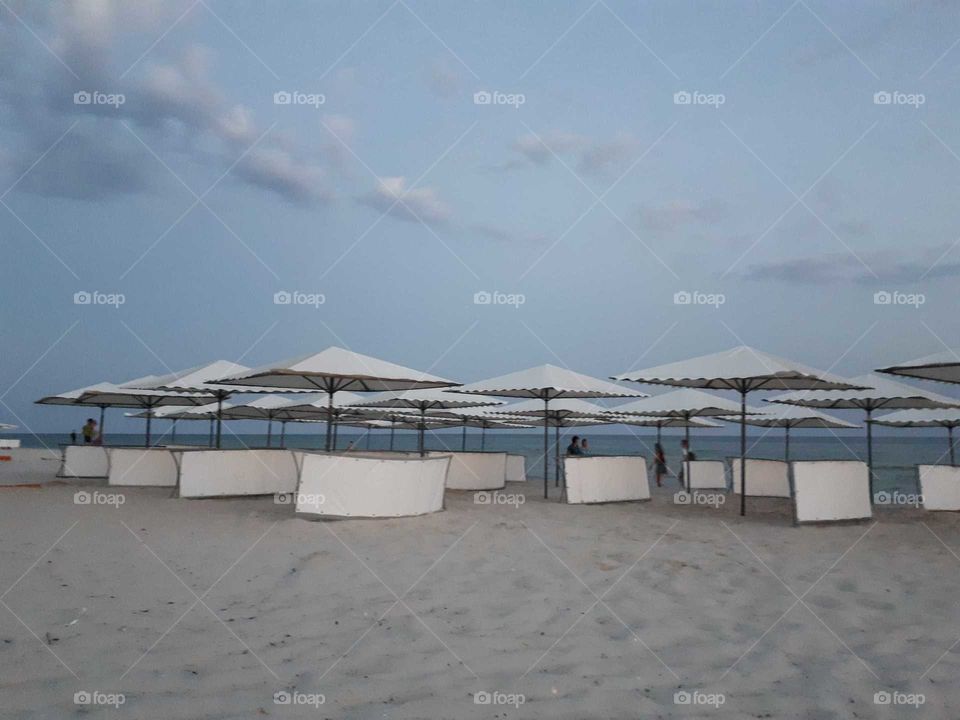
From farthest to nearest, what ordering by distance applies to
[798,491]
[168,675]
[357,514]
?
[798,491] → [357,514] → [168,675]

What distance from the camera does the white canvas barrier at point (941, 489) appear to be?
40.7ft

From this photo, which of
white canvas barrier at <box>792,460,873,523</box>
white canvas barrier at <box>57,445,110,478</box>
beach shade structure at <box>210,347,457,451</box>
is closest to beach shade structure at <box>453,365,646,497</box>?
beach shade structure at <box>210,347,457,451</box>

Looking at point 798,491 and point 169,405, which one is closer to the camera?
point 798,491

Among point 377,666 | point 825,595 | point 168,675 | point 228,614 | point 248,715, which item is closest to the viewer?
point 248,715

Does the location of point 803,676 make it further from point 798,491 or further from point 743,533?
point 798,491

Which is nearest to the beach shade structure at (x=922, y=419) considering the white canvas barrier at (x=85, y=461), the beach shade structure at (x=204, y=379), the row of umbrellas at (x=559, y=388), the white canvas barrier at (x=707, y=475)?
the row of umbrellas at (x=559, y=388)

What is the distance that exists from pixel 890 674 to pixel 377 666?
3.00 meters

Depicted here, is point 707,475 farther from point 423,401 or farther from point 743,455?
point 423,401

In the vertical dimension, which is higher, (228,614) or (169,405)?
(169,405)

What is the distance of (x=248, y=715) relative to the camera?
337 centimetres

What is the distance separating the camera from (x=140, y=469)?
13.8m

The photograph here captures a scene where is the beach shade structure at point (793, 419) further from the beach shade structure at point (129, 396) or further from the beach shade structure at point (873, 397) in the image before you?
the beach shade structure at point (129, 396)

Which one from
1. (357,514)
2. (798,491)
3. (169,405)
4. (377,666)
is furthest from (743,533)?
(169,405)

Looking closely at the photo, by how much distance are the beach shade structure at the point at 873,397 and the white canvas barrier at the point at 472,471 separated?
614 cm
